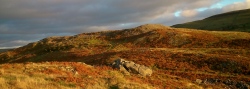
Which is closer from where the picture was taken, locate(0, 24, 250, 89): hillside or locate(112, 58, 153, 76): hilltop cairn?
locate(0, 24, 250, 89): hillside

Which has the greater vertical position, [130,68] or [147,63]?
[130,68]

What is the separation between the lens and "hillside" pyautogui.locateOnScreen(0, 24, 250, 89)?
19969 millimetres

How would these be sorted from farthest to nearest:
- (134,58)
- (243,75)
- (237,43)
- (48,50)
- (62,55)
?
(48,50) → (62,55) → (237,43) → (134,58) → (243,75)

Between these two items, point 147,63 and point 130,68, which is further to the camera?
point 147,63

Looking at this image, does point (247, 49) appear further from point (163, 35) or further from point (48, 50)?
point (48, 50)

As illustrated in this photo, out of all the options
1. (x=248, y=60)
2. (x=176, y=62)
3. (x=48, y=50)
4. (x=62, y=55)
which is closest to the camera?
(x=248, y=60)

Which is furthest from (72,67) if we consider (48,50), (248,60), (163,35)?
(48,50)

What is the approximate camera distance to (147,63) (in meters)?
41.9

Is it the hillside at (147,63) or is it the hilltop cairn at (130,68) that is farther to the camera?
the hilltop cairn at (130,68)

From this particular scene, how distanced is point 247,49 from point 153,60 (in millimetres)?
18030

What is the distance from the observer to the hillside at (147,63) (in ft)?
65.5

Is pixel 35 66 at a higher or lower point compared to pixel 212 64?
higher

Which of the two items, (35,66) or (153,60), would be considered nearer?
(35,66)

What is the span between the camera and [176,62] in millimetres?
41562
